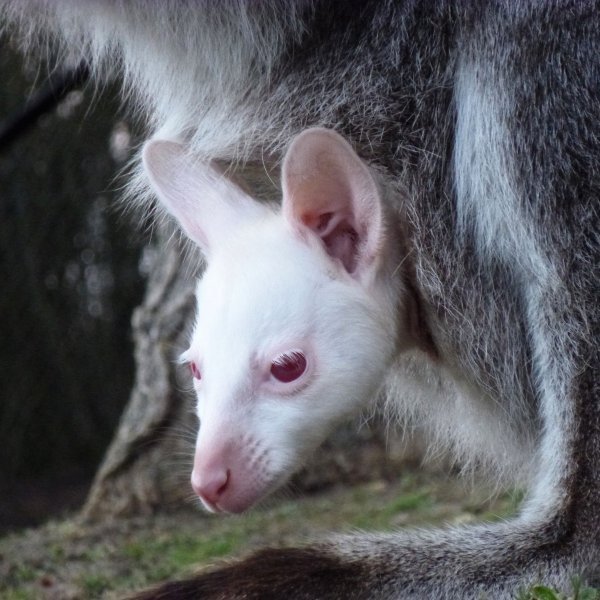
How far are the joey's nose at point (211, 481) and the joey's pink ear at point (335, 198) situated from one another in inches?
19.9

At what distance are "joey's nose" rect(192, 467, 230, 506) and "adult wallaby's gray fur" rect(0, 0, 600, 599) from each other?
0.19m

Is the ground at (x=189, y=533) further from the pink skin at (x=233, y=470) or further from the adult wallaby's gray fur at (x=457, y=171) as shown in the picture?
the pink skin at (x=233, y=470)

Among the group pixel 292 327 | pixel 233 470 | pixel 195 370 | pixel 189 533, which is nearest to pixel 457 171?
pixel 292 327

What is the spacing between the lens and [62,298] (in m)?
5.89

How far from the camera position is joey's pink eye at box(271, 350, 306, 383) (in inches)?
88.0

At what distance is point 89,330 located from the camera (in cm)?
598

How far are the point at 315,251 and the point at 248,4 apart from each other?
0.56 meters

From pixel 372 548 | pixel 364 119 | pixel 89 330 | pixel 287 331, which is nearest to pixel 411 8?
pixel 364 119

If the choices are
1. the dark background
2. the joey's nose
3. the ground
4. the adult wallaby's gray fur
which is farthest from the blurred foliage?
the joey's nose

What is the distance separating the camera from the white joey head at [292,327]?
2.21 metres

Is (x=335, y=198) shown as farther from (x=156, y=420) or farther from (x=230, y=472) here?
(x=156, y=420)

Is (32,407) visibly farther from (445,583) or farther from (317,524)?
(445,583)

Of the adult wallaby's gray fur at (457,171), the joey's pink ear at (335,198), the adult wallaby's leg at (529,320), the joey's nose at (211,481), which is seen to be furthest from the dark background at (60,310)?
the joey's nose at (211,481)

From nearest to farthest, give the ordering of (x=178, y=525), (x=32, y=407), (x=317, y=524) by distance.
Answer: (x=317, y=524) → (x=178, y=525) → (x=32, y=407)
